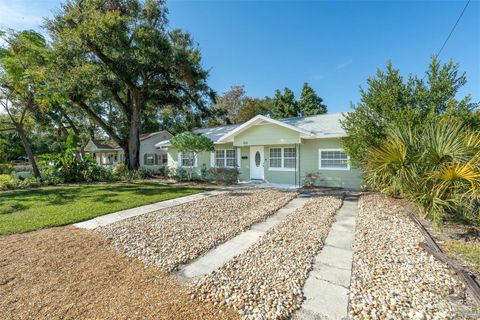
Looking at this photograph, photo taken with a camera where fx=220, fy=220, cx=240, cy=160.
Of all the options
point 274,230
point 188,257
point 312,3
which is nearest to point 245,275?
point 188,257

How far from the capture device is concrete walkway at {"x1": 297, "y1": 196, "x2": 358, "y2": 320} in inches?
107

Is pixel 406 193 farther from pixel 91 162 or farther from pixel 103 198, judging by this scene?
pixel 91 162

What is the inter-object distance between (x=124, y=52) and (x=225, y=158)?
9.71 meters

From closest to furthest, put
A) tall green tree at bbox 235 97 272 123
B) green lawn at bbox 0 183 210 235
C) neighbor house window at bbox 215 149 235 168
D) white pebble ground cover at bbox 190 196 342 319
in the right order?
white pebble ground cover at bbox 190 196 342 319
green lawn at bbox 0 183 210 235
neighbor house window at bbox 215 149 235 168
tall green tree at bbox 235 97 272 123

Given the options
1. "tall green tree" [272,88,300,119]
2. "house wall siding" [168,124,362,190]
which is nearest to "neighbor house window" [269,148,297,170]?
"house wall siding" [168,124,362,190]

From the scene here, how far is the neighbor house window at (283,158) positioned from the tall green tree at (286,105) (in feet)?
58.6

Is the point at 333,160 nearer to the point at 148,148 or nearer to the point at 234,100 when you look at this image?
the point at 148,148

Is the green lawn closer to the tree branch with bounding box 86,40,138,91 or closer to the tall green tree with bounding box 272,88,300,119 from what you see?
the tree branch with bounding box 86,40,138,91

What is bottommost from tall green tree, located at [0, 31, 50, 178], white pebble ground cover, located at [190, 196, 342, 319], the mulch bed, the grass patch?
the mulch bed

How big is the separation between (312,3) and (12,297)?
15.4 m

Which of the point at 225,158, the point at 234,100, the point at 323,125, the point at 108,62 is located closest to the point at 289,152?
the point at 323,125

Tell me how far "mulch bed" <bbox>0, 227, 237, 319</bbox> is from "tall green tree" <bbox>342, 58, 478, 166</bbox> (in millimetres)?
8477

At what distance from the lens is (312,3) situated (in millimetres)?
11961

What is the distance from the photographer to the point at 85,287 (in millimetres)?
3248
